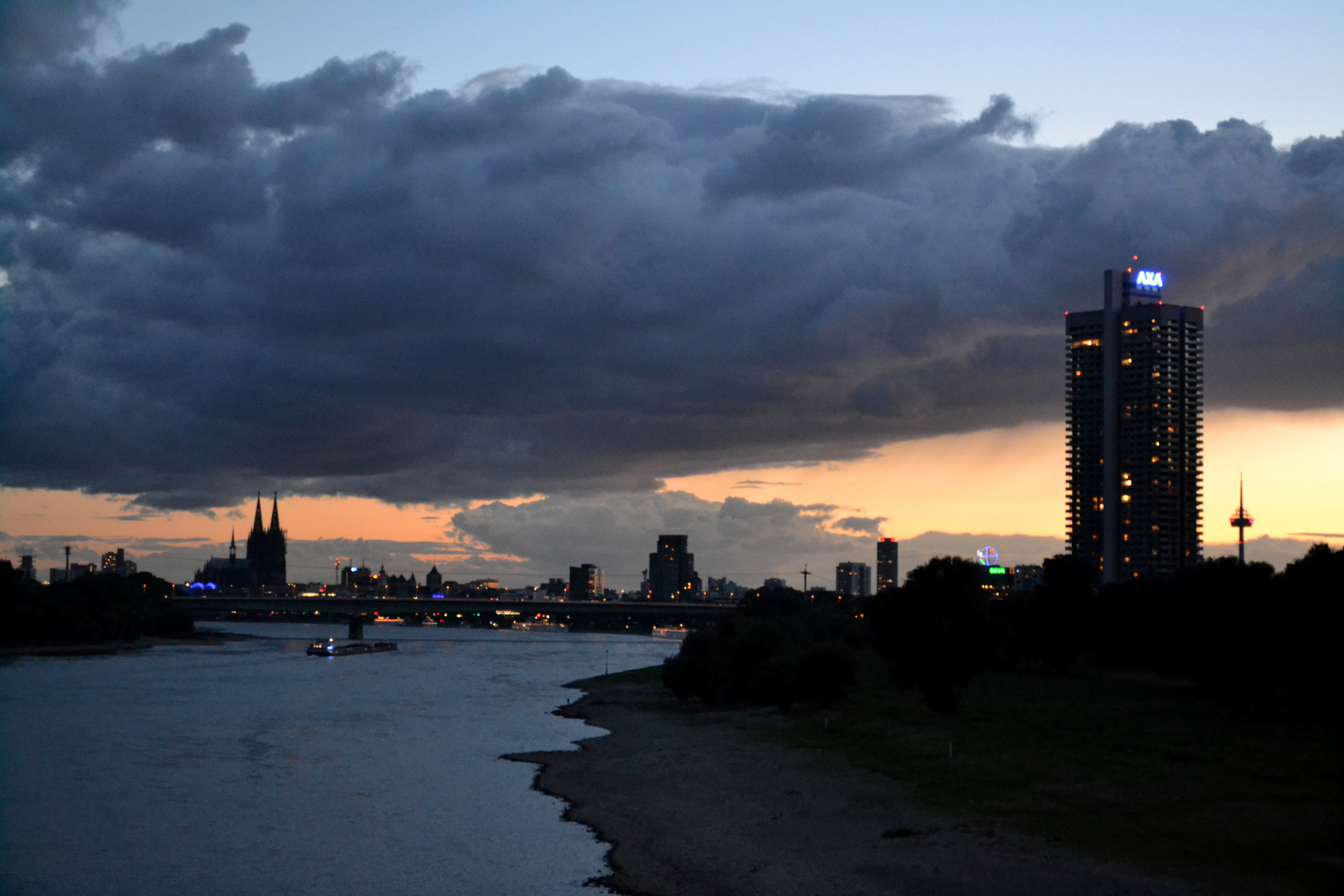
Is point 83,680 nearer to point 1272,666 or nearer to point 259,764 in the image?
point 259,764

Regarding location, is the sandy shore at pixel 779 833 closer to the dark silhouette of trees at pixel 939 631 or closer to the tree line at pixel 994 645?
the dark silhouette of trees at pixel 939 631

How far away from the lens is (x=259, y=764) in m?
80.3

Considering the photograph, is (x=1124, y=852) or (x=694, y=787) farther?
(x=694, y=787)

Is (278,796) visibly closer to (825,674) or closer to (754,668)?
(825,674)

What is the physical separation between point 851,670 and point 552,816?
48.6 m

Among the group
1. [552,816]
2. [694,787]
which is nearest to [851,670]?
[694,787]

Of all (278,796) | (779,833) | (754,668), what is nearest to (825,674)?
(754,668)

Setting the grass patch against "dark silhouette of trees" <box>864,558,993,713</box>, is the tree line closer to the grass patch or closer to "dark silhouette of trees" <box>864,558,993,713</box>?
"dark silhouette of trees" <box>864,558,993,713</box>

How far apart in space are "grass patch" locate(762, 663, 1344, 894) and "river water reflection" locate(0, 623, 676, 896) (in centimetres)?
2025

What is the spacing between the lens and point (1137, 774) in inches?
2372

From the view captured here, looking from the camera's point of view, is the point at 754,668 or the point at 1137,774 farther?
the point at 754,668

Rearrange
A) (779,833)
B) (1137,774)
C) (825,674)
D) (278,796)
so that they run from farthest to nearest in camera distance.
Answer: (825,674), (278,796), (1137,774), (779,833)

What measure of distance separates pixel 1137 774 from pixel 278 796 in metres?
46.8

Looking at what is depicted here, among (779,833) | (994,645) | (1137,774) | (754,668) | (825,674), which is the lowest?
(779,833)
